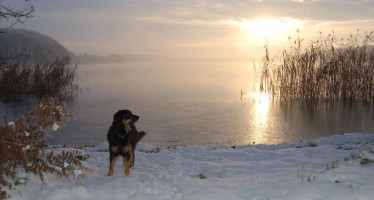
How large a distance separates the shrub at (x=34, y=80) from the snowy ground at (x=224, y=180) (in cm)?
1194

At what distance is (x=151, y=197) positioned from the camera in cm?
472

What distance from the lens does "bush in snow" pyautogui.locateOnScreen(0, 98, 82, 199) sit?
4805 millimetres

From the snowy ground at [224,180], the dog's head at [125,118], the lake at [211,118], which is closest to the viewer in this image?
the snowy ground at [224,180]

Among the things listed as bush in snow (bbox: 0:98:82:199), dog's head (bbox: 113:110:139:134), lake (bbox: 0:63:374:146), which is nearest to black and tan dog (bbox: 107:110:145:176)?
dog's head (bbox: 113:110:139:134)

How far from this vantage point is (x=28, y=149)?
495 centimetres

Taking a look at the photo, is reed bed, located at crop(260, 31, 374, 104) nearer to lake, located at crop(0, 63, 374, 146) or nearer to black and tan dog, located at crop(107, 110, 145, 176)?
lake, located at crop(0, 63, 374, 146)

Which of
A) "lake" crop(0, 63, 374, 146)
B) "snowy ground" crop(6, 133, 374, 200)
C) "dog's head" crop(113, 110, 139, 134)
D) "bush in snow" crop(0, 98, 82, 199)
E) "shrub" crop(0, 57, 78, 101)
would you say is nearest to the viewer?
"snowy ground" crop(6, 133, 374, 200)

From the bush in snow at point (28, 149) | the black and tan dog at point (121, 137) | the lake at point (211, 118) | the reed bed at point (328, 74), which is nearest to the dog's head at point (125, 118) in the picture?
the black and tan dog at point (121, 137)

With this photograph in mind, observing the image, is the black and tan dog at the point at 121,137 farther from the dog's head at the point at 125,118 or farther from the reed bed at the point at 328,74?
the reed bed at the point at 328,74

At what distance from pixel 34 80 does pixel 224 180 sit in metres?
15.1

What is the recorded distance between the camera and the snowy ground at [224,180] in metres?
4.70

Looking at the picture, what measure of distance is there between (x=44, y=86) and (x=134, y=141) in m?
13.5

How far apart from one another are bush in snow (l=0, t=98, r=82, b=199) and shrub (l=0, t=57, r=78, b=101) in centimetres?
1230

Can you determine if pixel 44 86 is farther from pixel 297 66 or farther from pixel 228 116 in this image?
pixel 297 66
